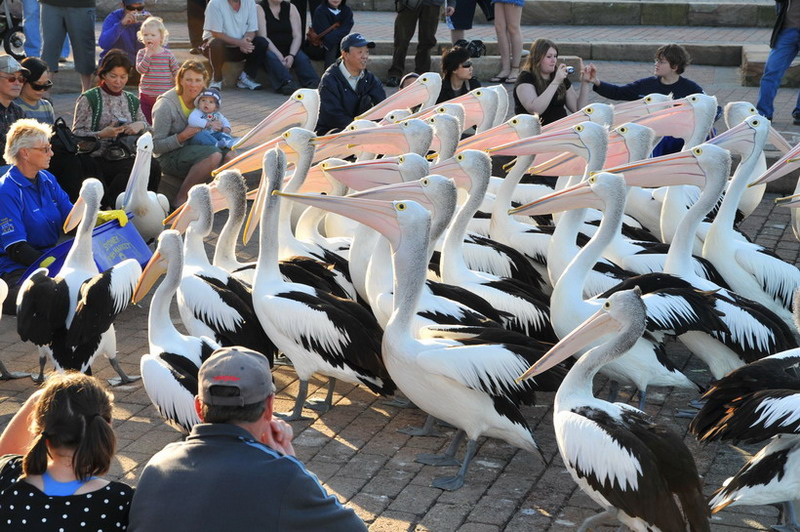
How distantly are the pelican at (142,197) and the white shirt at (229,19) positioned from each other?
4858 mm

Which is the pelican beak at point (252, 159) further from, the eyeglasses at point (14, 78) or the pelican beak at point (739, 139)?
the pelican beak at point (739, 139)

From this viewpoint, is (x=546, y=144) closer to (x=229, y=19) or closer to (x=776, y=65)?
(x=776, y=65)

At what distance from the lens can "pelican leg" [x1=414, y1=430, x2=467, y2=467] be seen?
4.85 metres

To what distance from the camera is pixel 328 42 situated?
13086 millimetres

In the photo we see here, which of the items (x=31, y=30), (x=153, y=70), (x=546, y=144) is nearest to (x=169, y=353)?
(x=546, y=144)

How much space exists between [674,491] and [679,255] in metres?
2.18

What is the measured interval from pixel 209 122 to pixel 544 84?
2784 millimetres

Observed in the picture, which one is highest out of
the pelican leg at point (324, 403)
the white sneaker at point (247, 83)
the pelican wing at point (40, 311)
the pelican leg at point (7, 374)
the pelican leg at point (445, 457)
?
the pelican wing at point (40, 311)

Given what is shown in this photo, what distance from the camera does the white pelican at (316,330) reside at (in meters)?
5.24

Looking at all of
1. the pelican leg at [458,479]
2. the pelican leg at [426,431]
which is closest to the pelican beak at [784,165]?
the pelican leg at [426,431]

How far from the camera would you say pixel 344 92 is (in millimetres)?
9211

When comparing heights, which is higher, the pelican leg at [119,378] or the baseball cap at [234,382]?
the baseball cap at [234,382]

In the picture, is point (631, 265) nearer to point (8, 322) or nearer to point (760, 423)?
point (760, 423)

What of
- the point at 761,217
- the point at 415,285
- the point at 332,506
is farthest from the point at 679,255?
the point at 332,506
